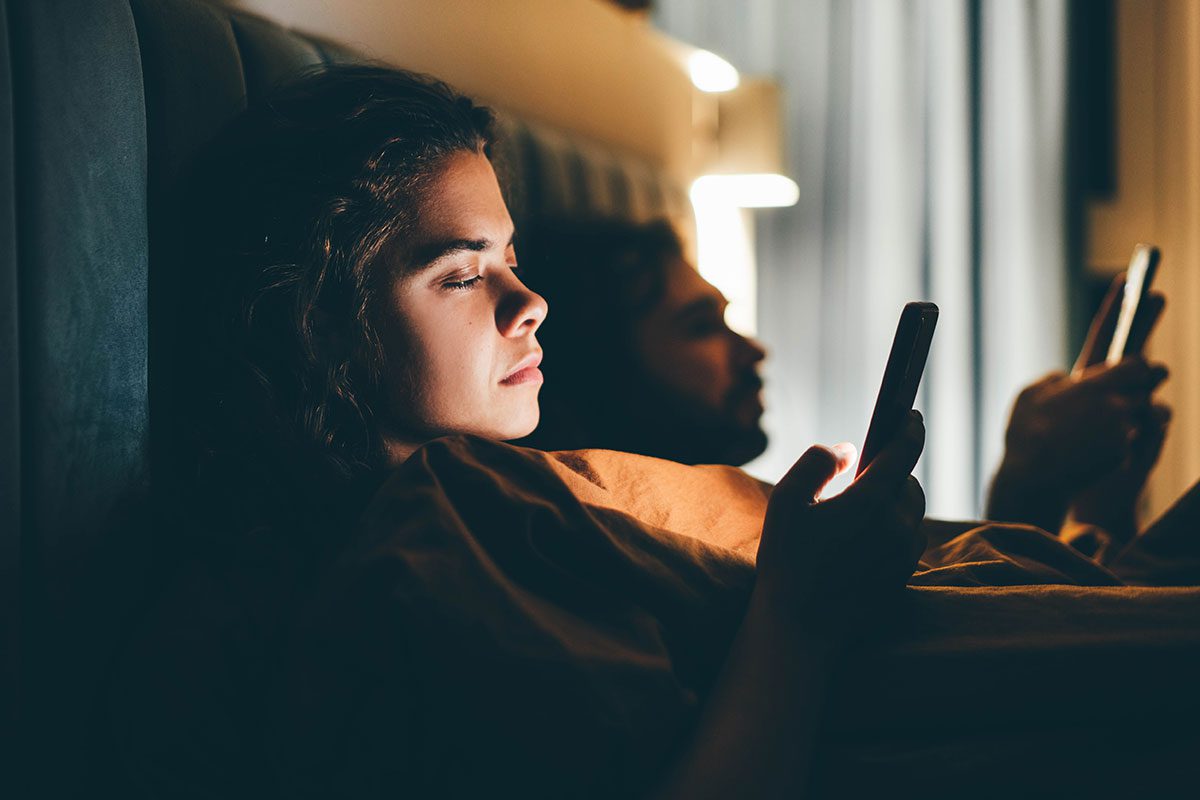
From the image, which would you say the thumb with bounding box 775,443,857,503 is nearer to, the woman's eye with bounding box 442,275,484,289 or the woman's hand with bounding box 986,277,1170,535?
the woman's eye with bounding box 442,275,484,289

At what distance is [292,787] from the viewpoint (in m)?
0.48

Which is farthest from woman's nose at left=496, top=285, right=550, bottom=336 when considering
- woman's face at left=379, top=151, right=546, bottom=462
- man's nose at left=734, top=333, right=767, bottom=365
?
man's nose at left=734, top=333, right=767, bottom=365

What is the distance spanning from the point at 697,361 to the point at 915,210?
1.46m

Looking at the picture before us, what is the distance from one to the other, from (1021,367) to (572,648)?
2.13 meters

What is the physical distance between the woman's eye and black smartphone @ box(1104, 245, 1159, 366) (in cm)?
89

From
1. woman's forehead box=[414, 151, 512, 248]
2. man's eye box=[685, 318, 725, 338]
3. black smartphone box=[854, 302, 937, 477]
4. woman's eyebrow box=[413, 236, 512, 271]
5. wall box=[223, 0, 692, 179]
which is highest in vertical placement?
wall box=[223, 0, 692, 179]

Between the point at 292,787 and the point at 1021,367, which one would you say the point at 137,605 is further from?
the point at 1021,367

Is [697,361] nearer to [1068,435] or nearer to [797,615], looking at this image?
[1068,435]

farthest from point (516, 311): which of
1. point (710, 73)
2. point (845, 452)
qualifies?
point (710, 73)

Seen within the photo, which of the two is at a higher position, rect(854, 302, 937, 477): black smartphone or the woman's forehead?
the woman's forehead

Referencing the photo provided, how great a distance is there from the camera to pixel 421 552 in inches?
18.9

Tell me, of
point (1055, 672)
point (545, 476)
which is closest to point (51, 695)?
point (545, 476)

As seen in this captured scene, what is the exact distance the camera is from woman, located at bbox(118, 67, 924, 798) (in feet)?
1.52

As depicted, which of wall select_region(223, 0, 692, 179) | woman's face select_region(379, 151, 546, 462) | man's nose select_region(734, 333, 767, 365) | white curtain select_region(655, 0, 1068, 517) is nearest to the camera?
woman's face select_region(379, 151, 546, 462)
